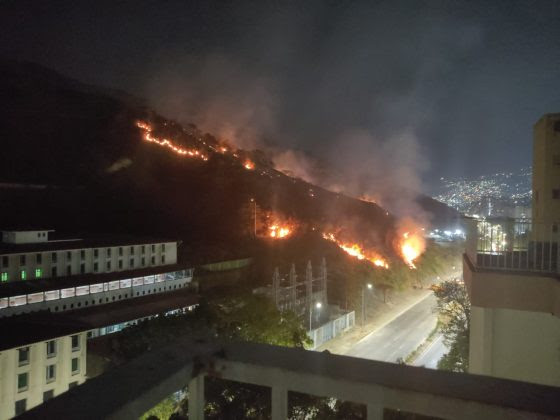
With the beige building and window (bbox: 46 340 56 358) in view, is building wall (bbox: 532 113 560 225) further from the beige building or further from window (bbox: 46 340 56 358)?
window (bbox: 46 340 56 358)

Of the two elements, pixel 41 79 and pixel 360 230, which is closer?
pixel 360 230

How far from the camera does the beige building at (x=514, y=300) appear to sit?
479cm

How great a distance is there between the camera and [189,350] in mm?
2316

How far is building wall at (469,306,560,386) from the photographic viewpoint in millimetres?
4832

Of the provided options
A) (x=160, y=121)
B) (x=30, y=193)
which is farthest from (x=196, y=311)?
Answer: (x=160, y=121)

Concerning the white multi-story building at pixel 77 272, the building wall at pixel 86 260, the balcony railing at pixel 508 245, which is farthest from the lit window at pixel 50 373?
the balcony railing at pixel 508 245

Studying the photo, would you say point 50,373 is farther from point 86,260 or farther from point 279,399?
point 279,399

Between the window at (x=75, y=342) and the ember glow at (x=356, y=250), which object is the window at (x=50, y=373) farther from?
the ember glow at (x=356, y=250)

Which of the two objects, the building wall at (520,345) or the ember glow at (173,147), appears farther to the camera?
the ember glow at (173,147)

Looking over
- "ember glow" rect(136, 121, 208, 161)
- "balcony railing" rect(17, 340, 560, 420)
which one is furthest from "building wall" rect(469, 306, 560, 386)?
"ember glow" rect(136, 121, 208, 161)

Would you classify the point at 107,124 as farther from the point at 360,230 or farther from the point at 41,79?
the point at 360,230

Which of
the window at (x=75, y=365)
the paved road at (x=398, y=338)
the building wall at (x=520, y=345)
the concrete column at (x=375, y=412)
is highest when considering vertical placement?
the concrete column at (x=375, y=412)

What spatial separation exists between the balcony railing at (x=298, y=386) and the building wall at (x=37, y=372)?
39.1 feet

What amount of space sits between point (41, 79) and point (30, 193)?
176 feet
